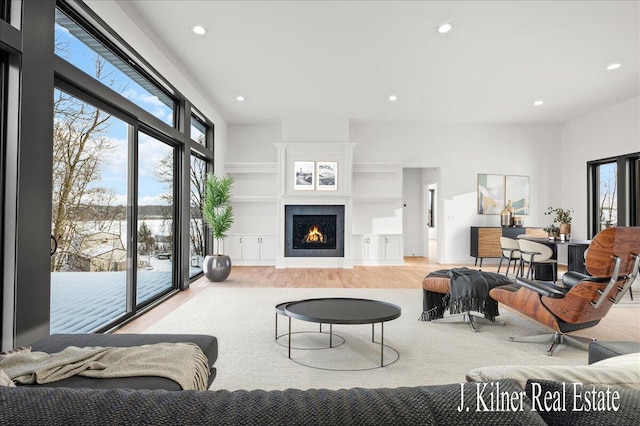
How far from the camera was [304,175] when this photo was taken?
25.7ft

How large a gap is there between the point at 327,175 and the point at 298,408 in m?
7.26

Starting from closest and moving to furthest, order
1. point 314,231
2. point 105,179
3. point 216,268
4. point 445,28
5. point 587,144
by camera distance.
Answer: point 105,179 → point 445,28 → point 216,268 → point 587,144 → point 314,231

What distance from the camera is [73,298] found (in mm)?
3094

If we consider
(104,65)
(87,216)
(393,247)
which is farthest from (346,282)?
(104,65)

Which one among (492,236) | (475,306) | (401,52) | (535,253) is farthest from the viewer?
(492,236)

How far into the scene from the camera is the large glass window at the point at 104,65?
291 cm

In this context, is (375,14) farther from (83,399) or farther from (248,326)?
(83,399)

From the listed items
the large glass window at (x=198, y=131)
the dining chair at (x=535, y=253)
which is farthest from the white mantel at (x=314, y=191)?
the dining chair at (x=535, y=253)

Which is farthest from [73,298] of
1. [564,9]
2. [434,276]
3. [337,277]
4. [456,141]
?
[456,141]

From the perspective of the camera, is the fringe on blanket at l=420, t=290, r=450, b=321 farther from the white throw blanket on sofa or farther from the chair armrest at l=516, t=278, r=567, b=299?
the white throw blanket on sofa

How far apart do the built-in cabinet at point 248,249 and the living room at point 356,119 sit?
0.16 ft

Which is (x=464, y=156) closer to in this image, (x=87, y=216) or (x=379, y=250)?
(x=379, y=250)

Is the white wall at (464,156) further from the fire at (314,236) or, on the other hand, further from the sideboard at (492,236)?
the fire at (314,236)

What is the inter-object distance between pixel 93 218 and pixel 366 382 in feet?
8.56
